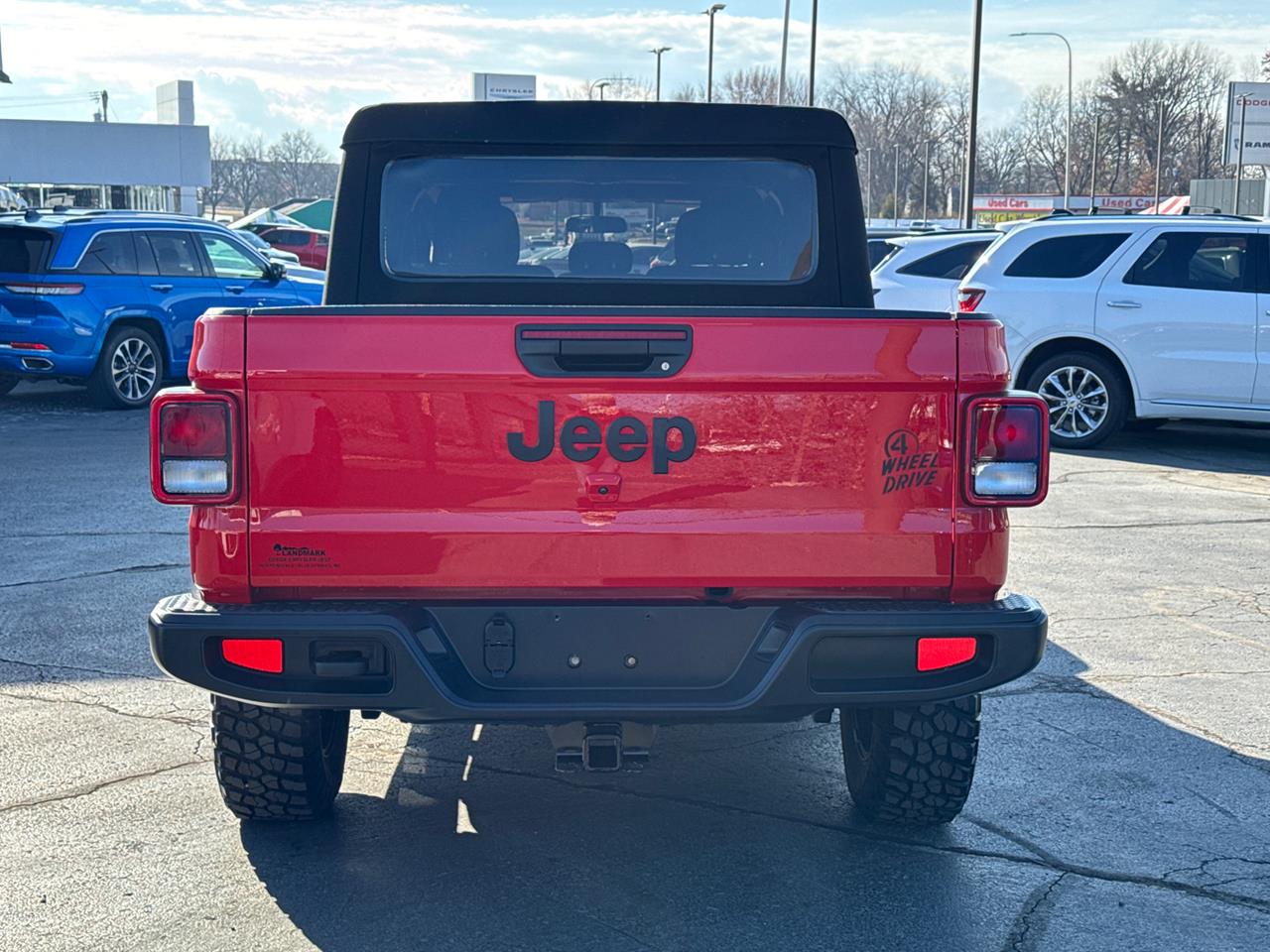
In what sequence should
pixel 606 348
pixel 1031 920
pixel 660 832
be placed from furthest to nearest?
pixel 660 832 → pixel 1031 920 → pixel 606 348

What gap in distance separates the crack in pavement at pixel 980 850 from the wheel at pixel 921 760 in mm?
78

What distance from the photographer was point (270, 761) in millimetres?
4125

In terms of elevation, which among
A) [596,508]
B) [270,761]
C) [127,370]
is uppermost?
[596,508]

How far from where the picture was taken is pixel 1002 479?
3639 millimetres

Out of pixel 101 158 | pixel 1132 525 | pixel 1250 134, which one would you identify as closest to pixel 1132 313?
pixel 1132 525

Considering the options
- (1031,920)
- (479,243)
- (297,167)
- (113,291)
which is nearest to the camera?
(1031,920)

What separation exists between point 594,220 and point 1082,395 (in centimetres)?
806

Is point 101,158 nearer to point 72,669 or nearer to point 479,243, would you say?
point 72,669

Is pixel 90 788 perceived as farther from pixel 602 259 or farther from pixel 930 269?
pixel 930 269

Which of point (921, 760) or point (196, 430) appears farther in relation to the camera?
point (921, 760)

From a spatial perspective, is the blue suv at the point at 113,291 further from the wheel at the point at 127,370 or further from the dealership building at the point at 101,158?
the dealership building at the point at 101,158

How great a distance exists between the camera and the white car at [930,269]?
13.5 metres

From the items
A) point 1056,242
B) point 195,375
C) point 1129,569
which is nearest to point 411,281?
point 195,375

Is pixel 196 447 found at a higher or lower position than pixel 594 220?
lower
